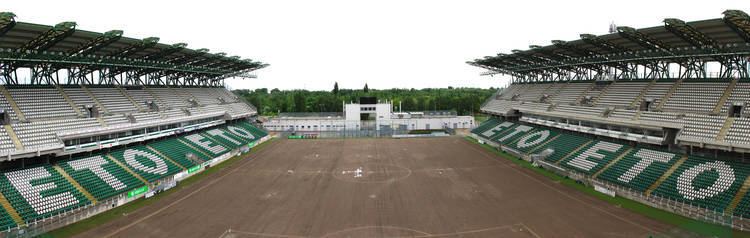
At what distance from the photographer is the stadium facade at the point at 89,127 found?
81.9 ft

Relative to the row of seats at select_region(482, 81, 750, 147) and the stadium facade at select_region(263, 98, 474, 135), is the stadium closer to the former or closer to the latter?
the row of seats at select_region(482, 81, 750, 147)

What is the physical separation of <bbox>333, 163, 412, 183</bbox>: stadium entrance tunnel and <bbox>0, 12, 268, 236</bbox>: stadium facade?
15188mm

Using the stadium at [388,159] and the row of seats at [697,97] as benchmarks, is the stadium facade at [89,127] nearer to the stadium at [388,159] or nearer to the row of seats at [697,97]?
the stadium at [388,159]

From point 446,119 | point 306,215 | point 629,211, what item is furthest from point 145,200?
point 446,119

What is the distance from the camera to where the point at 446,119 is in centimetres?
7562

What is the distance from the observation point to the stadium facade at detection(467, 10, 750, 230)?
25.6m

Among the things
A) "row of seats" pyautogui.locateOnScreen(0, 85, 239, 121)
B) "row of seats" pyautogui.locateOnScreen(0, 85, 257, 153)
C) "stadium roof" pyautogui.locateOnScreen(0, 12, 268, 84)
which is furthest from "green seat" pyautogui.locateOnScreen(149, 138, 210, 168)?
"stadium roof" pyautogui.locateOnScreen(0, 12, 268, 84)

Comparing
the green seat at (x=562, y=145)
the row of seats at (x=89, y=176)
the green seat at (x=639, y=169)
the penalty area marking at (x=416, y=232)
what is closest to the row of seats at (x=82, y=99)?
the row of seats at (x=89, y=176)

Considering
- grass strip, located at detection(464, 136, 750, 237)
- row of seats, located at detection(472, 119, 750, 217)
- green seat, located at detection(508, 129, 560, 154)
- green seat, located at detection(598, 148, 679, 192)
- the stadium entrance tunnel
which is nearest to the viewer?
grass strip, located at detection(464, 136, 750, 237)

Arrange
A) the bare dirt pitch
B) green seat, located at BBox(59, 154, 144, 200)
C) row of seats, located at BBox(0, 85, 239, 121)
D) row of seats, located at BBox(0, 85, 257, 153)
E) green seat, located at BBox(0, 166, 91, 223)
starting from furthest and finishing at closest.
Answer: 1. row of seats, located at BBox(0, 85, 239, 121)
2. row of seats, located at BBox(0, 85, 257, 153)
3. green seat, located at BBox(59, 154, 144, 200)
4. green seat, located at BBox(0, 166, 91, 223)
5. the bare dirt pitch

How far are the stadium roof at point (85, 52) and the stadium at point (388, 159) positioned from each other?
0.17 meters

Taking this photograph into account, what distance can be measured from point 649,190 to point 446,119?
49.1 metres

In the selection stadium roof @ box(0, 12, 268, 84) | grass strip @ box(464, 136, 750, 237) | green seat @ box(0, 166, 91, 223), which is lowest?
grass strip @ box(464, 136, 750, 237)

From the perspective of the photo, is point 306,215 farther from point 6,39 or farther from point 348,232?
point 6,39
